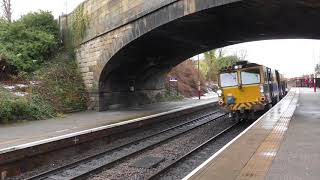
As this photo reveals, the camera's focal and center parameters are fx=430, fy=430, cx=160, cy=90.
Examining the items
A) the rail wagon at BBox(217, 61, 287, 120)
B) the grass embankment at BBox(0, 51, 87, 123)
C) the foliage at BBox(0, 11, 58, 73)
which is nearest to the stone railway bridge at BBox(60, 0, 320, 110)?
the grass embankment at BBox(0, 51, 87, 123)

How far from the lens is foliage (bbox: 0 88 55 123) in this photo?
1933 centimetres

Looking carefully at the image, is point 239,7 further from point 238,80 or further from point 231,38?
point 231,38

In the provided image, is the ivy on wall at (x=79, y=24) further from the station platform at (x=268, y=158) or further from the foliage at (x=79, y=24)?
the station platform at (x=268, y=158)

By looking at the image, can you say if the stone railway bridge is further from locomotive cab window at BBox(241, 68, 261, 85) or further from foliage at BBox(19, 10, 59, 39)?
locomotive cab window at BBox(241, 68, 261, 85)

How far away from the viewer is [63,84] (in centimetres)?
2662

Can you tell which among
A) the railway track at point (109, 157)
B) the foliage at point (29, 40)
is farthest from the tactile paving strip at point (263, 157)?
the foliage at point (29, 40)

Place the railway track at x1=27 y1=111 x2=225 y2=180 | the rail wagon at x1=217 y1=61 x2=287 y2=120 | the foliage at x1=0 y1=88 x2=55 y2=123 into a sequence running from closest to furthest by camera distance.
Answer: the railway track at x1=27 y1=111 x2=225 y2=180 < the foliage at x1=0 y1=88 x2=55 y2=123 < the rail wagon at x1=217 y1=61 x2=287 y2=120

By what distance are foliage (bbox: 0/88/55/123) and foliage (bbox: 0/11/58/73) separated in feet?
14.1

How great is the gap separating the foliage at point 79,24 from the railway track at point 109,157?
10.3 m

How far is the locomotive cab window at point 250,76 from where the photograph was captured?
2045 centimetres

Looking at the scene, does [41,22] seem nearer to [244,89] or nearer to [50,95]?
[50,95]

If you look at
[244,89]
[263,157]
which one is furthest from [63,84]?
[263,157]

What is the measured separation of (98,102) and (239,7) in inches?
469

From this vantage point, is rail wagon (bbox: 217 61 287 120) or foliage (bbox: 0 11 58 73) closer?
rail wagon (bbox: 217 61 287 120)
